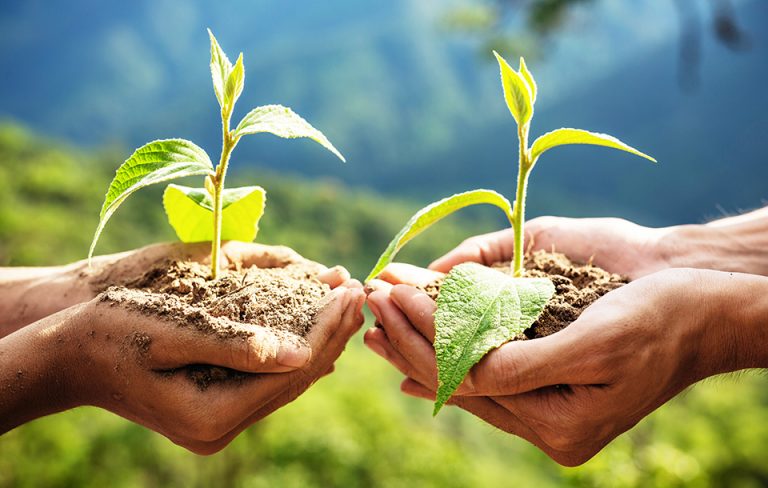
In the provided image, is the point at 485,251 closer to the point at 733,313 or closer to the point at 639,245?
the point at 639,245

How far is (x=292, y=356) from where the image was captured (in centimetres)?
140

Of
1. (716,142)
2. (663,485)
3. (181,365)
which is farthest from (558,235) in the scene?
(716,142)

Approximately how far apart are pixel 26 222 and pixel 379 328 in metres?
18.9

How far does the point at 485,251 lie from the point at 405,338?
0.67m

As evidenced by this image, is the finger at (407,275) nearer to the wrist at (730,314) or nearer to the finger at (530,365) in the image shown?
the finger at (530,365)

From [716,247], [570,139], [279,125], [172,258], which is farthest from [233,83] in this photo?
[716,247]

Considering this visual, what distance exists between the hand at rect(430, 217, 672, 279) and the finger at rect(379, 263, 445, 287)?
16 centimetres

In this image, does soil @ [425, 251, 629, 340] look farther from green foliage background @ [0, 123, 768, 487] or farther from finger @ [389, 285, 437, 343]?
green foliage background @ [0, 123, 768, 487]

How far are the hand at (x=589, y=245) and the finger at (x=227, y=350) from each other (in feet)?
2.66

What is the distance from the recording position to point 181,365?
1.44 metres

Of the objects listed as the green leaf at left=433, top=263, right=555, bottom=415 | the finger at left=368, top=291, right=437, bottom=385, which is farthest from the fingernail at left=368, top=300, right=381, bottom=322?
the green leaf at left=433, top=263, right=555, bottom=415

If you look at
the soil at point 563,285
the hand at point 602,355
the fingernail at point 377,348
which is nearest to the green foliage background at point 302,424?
the soil at point 563,285

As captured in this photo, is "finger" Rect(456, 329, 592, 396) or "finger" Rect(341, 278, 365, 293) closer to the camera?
"finger" Rect(456, 329, 592, 396)

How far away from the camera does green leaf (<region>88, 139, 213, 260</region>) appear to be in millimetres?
1415
